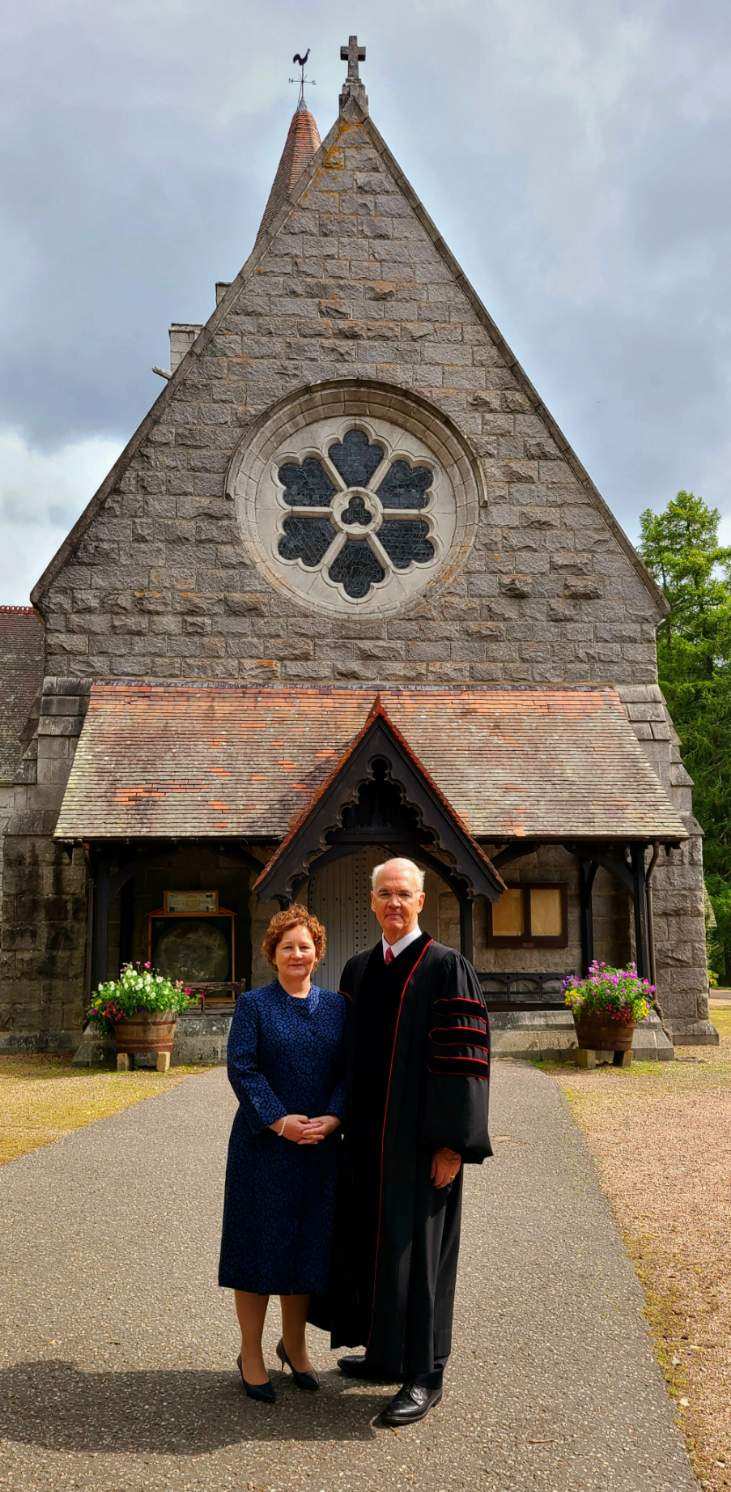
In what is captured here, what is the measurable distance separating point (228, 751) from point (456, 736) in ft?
9.54

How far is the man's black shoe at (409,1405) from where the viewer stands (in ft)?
12.5

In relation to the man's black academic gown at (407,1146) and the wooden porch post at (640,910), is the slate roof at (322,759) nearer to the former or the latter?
the wooden porch post at (640,910)

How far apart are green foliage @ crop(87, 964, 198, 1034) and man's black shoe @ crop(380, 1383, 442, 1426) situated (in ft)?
29.5

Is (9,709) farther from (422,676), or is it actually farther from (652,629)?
(652,629)

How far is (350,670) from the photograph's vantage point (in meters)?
16.1

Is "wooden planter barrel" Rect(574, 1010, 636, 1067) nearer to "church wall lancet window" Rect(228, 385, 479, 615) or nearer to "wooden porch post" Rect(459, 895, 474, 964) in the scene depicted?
"wooden porch post" Rect(459, 895, 474, 964)

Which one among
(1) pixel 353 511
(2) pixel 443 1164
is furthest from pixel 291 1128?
(1) pixel 353 511

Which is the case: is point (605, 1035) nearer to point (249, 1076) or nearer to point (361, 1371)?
point (361, 1371)

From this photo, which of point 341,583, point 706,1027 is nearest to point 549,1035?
point 706,1027

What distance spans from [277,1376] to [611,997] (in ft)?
29.6

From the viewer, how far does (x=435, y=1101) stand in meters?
4.03

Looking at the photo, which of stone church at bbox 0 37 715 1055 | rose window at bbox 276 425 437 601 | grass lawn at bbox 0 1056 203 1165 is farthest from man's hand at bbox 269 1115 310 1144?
rose window at bbox 276 425 437 601

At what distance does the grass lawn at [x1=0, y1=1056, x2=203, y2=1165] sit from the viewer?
29.0 ft

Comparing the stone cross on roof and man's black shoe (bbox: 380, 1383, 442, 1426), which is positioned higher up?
the stone cross on roof
